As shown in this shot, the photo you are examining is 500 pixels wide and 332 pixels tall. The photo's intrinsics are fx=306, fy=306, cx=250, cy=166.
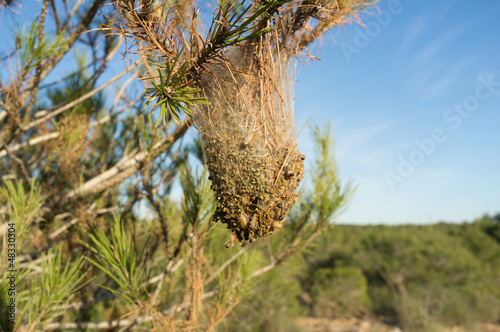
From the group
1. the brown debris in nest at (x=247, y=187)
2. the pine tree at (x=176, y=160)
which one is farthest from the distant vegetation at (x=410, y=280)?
the brown debris in nest at (x=247, y=187)

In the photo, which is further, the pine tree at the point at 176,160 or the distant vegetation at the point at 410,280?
the distant vegetation at the point at 410,280

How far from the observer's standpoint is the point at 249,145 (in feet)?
2.28

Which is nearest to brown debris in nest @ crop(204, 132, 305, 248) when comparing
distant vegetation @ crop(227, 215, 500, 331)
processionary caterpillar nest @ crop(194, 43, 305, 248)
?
processionary caterpillar nest @ crop(194, 43, 305, 248)

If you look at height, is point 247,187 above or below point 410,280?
above

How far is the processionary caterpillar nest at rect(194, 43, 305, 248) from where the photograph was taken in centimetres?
68

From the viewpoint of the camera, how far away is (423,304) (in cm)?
963

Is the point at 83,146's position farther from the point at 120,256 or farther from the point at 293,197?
the point at 293,197

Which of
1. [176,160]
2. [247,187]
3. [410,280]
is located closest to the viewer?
[247,187]

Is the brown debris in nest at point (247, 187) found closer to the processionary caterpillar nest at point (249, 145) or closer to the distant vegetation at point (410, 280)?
the processionary caterpillar nest at point (249, 145)

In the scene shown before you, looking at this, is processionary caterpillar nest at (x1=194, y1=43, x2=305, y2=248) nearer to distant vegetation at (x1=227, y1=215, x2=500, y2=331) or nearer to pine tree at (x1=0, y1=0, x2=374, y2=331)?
pine tree at (x1=0, y1=0, x2=374, y2=331)

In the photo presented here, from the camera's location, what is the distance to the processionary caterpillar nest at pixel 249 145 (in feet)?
2.24

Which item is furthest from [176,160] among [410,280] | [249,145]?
[410,280]

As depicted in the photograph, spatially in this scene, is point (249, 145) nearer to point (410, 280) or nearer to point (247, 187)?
point (247, 187)

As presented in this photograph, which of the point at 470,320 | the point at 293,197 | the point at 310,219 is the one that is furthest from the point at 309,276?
the point at 293,197
